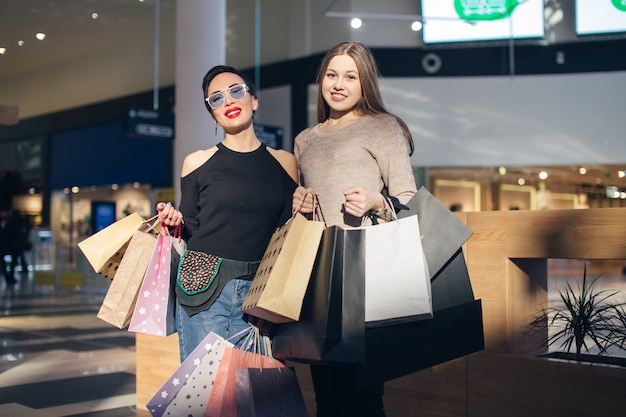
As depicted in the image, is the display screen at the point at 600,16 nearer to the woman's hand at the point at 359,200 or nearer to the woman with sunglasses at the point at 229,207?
the woman with sunglasses at the point at 229,207

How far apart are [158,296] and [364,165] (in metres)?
0.79

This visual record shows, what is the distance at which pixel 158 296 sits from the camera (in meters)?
2.54

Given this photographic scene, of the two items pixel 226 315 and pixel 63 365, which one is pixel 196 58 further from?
pixel 226 315

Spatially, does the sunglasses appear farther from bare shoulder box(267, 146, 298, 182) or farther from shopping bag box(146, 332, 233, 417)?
shopping bag box(146, 332, 233, 417)

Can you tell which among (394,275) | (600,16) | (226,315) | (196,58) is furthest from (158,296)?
(600,16)

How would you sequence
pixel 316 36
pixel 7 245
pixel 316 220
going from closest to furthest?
1. pixel 316 220
2. pixel 316 36
3. pixel 7 245

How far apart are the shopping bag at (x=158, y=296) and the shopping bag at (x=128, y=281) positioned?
0.16 ft

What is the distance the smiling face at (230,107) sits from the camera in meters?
2.57

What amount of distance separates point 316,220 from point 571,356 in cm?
159

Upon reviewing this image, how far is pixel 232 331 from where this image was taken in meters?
2.43

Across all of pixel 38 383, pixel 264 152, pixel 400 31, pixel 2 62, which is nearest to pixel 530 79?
pixel 400 31

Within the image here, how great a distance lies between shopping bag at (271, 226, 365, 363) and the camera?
205cm

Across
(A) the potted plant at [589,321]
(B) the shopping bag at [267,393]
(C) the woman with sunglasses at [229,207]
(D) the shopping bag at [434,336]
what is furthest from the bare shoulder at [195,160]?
(A) the potted plant at [589,321]

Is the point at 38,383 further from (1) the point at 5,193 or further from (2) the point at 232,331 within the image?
(1) the point at 5,193
